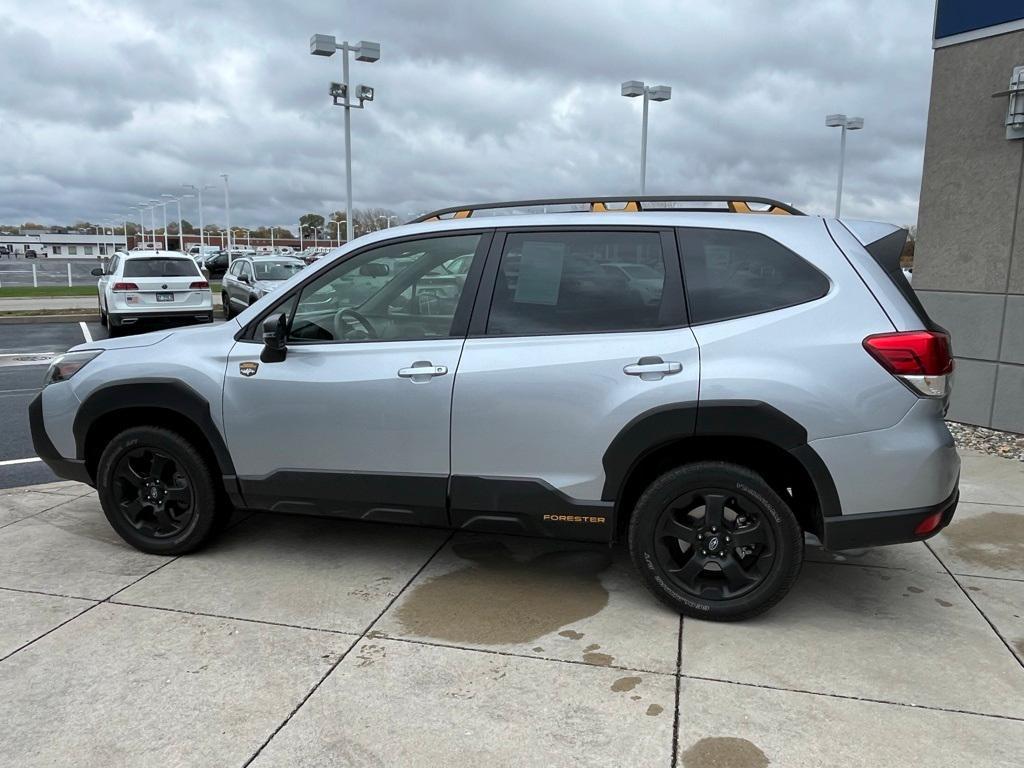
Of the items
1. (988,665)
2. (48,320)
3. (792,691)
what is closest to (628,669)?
(792,691)

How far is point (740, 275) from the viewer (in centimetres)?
343

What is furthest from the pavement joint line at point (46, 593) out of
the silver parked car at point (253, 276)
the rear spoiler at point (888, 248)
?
the silver parked car at point (253, 276)

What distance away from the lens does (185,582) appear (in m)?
3.96

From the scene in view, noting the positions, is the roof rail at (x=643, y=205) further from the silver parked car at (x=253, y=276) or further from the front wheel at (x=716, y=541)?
the silver parked car at (x=253, y=276)

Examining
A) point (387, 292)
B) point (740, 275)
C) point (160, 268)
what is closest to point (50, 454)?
point (387, 292)

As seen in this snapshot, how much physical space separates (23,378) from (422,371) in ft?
28.7

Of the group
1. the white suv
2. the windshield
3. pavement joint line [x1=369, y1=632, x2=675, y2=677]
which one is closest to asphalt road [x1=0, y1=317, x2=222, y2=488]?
the white suv

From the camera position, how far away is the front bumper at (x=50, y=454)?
4.34 metres

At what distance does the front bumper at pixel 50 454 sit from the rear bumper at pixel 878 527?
151 inches

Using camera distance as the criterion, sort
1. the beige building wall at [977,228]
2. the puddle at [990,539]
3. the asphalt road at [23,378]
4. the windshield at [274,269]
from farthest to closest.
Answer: the windshield at [274,269]
the beige building wall at [977,228]
the asphalt road at [23,378]
the puddle at [990,539]

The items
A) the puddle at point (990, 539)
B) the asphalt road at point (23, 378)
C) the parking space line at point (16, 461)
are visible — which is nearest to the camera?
the puddle at point (990, 539)

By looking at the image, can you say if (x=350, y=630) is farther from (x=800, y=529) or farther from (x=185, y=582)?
(x=800, y=529)

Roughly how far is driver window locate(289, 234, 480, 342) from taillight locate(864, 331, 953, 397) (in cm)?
187

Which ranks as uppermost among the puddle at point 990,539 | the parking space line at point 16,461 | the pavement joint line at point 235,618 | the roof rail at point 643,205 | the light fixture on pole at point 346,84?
the light fixture on pole at point 346,84
